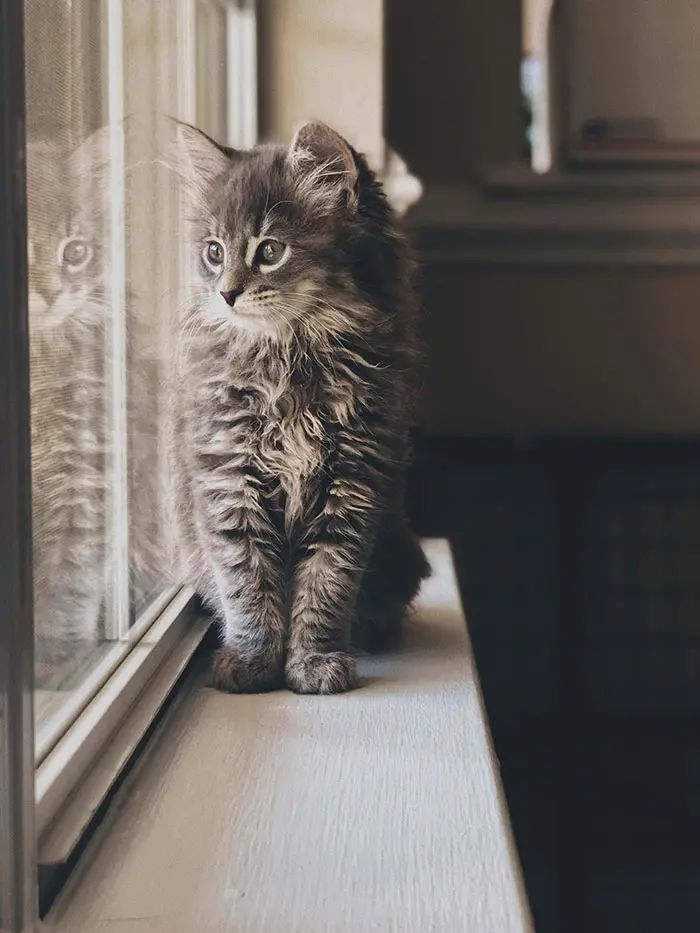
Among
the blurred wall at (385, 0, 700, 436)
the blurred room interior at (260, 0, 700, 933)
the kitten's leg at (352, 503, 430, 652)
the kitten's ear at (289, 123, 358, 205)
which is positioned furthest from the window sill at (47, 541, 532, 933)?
the blurred wall at (385, 0, 700, 436)

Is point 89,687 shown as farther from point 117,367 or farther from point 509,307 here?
point 509,307

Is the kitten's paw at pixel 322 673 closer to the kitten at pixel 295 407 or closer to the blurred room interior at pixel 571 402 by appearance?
the kitten at pixel 295 407

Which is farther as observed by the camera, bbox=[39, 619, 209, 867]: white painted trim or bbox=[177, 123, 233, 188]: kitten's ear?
bbox=[177, 123, 233, 188]: kitten's ear

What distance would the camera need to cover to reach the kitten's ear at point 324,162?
3.41 ft

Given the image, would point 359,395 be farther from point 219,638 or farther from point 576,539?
point 576,539

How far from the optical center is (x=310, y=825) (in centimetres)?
75

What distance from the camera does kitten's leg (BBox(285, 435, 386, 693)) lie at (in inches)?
41.5

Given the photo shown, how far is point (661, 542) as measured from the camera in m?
1.95

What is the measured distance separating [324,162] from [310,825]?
24.4 inches

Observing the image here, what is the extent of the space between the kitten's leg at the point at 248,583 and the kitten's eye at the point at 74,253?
29 centimetres

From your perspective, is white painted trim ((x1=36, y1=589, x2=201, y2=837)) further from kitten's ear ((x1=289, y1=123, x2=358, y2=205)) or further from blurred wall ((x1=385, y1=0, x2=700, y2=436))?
blurred wall ((x1=385, y1=0, x2=700, y2=436))

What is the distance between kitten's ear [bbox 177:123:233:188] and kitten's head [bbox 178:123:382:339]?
4 centimetres

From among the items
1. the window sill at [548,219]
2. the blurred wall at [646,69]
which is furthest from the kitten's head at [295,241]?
the blurred wall at [646,69]

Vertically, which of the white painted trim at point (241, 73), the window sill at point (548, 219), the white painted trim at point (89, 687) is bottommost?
the white painted trim at point (89, 687)
